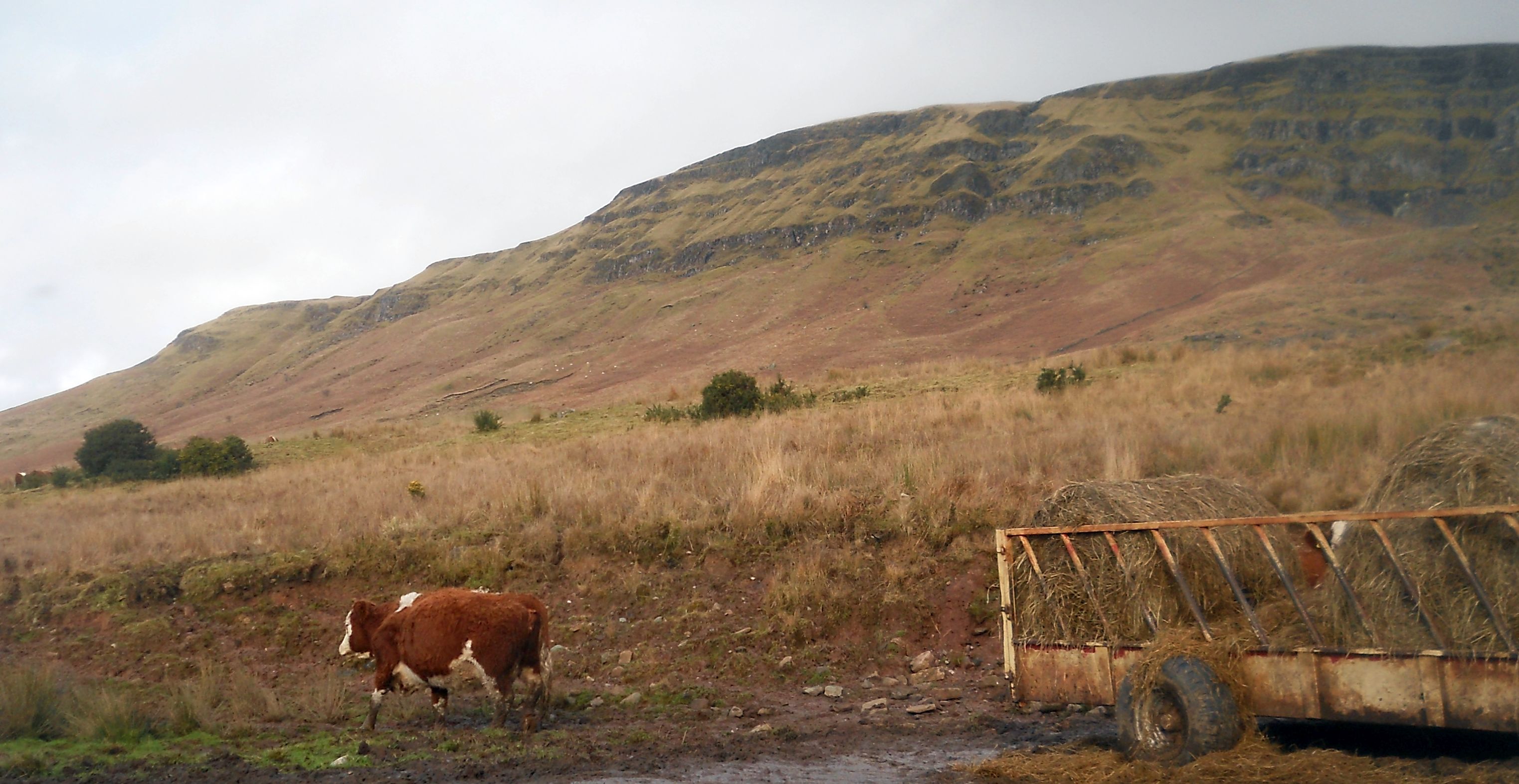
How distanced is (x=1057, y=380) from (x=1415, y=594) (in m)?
19.1

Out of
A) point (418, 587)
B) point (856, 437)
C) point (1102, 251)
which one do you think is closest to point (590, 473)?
point (418, 587)

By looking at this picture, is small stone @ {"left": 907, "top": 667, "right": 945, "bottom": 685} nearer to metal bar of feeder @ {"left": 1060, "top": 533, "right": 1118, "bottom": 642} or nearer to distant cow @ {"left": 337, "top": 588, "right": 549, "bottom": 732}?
metal bar of feeder @ {"left": 1060, "top": 533, "right": 1118, "bottom": 642}

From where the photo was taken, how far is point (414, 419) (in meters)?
48.8

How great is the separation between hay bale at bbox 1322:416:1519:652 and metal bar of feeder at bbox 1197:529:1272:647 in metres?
0.47

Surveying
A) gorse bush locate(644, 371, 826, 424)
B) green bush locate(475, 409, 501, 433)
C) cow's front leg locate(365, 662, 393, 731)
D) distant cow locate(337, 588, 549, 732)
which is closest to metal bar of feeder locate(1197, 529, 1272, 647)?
distant cow locate(337, 588, 549, 732)

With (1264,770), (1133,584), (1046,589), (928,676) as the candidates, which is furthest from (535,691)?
(1264,770)

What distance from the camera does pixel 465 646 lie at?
7676 millimetres

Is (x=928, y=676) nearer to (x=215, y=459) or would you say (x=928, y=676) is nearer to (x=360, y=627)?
(x=360, y=627)

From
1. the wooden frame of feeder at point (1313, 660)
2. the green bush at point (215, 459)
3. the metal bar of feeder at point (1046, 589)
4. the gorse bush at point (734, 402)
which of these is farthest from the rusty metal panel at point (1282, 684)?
the green bush at point (215, 459)

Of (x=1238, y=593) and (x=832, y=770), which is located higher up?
(x=1238, y=593)

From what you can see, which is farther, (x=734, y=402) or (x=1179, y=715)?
(x=734, y=402)

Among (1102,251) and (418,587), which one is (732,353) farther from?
(418,587)

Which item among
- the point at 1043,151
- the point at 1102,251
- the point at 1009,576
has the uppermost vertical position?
the point at 1043,151

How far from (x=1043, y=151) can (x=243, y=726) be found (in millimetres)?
94323
